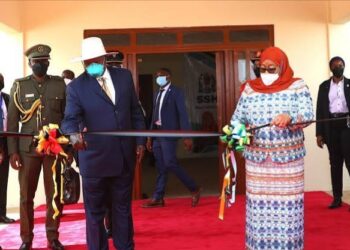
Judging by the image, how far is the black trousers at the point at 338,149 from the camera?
5602 millimetres

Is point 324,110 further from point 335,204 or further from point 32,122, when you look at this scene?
point 32,122

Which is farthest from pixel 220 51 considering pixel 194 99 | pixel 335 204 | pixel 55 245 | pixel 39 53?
pixel 194 99

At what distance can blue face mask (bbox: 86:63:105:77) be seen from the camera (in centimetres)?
341

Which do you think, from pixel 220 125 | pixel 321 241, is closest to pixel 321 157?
pixel 220 125

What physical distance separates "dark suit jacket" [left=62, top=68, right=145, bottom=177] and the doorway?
17.5ft

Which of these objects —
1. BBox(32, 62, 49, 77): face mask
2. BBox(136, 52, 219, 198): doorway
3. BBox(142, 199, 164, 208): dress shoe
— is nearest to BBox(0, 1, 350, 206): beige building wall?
BBox(142, 199, 164, 208): dress shoe

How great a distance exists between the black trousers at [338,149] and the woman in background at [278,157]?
241cm

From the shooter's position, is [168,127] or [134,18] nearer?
[168,127]

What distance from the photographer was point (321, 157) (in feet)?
23.5

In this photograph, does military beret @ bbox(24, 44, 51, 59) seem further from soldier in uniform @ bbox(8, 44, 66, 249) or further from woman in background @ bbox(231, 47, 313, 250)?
woman in background @ bbox(231, 47, 313, 250)

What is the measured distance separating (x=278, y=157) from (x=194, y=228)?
188cm

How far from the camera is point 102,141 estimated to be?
3352mm

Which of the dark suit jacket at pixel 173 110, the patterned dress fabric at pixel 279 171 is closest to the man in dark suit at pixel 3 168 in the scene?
the dark suit jacket at pixel 173 110

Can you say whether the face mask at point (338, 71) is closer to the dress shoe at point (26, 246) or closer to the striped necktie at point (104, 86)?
the striped necktie at point (104, 86)
